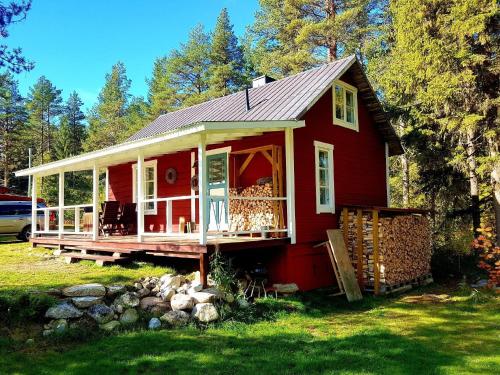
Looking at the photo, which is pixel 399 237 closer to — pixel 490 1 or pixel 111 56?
pixel 490 1

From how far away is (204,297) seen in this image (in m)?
7.44

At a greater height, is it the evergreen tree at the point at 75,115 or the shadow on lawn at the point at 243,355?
the evergreen tree at the point at 75,115

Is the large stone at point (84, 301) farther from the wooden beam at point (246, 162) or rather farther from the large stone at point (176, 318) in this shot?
the wooden beam at point (246, 162)

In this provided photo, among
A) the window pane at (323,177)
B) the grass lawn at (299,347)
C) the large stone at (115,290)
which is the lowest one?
the grass lawn at (299,347)

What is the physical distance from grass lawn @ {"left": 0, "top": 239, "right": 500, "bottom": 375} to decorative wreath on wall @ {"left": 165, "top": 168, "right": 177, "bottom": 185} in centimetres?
514

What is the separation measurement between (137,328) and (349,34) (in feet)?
64.0

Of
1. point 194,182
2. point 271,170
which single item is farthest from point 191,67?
point 271,170

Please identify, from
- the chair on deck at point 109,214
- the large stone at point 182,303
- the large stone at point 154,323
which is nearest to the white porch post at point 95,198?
the chair on deck at point 109,214

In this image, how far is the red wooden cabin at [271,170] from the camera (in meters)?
9.03

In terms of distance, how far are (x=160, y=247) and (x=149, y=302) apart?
65.0 inches

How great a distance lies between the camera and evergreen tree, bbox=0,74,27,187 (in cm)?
3966

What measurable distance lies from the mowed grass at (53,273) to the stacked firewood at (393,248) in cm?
461

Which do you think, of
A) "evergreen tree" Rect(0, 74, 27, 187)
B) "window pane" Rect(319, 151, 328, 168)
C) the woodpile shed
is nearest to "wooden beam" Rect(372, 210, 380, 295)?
the woodpile shed

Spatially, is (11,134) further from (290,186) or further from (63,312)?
(63,312)
